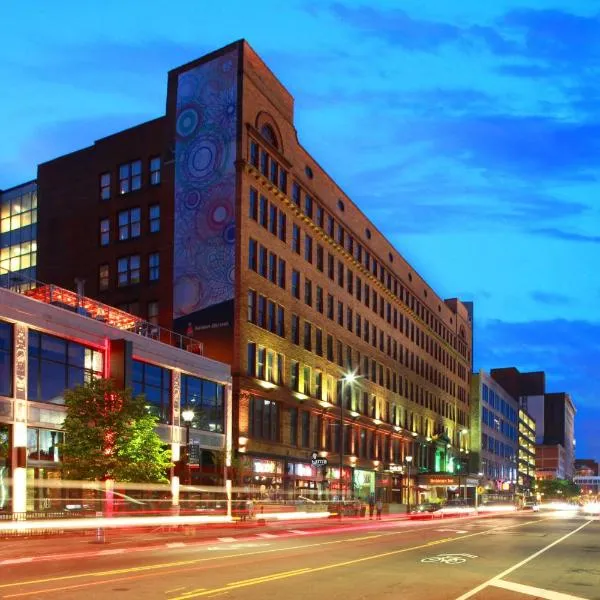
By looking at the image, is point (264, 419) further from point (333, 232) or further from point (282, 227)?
point (333, 232)

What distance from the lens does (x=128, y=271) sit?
60.6 metres

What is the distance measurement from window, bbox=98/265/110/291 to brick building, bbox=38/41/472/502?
113 millimetres

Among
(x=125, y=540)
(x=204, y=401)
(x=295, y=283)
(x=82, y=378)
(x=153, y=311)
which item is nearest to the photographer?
(x=125, y=540)

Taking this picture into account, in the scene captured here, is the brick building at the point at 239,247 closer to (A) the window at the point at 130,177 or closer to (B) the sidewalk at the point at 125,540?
(A) the window at the point at 130,177

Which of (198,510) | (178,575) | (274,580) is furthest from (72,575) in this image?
Answer: (198,510)

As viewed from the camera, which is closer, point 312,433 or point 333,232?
point 312,433

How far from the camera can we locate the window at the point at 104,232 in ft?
206

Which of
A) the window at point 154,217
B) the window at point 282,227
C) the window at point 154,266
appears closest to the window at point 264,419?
the window at point 154,266

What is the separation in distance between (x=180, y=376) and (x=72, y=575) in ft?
104

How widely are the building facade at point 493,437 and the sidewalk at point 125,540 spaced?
275 ft

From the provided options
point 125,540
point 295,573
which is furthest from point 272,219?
point 295,573

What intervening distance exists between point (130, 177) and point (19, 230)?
16006mm

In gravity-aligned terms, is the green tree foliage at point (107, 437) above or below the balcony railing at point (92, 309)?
below

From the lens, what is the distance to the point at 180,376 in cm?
5028
